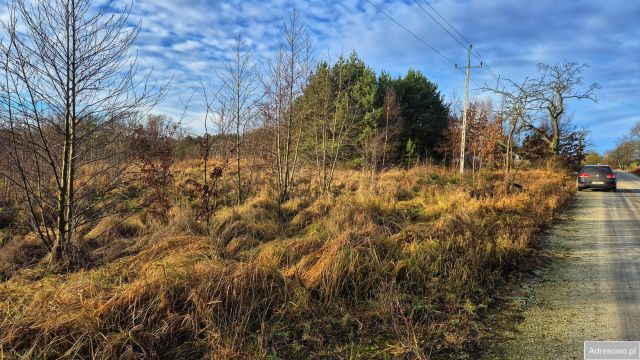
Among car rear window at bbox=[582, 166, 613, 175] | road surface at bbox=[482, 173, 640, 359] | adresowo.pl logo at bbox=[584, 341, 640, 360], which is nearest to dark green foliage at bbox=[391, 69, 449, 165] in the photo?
car rear window at bbox=[582, 166, 613, 175]

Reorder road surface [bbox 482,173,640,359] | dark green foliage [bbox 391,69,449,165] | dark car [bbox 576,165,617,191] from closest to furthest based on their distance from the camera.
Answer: road surface [bbox 482,173,640,359] → dark car [bbox 576,165,617,191] → dark green foliage [bbox 391,69,449,165]

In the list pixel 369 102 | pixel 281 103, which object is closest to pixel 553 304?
pixel 281 103

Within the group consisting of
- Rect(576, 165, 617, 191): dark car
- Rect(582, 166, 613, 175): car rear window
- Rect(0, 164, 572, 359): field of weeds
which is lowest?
Rect(0, 164, 572, 359): field of weeds

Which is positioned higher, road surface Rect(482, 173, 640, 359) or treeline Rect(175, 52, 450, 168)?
treeline Rect(175, 52, 450, 168)

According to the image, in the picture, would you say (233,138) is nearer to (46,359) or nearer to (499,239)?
(499,239)

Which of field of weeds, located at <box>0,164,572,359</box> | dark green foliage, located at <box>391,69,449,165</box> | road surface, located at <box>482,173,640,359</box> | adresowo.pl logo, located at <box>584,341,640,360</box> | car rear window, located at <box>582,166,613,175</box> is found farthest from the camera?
dark green foliage, located at <box>391,69,449,165</box>

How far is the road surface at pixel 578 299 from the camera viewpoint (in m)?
3.50

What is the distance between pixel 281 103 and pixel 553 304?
29.5 feet

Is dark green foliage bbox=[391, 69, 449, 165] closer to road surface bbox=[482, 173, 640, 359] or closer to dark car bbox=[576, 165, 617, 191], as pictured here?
dark car bbox=[576, 165, 617, 191]

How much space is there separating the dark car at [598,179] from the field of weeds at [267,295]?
13336 millimetres

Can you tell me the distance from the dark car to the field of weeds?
1334 centimetres

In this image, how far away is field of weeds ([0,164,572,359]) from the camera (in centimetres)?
317

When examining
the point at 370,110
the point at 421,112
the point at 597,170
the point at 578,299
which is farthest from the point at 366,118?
the point at 578,299

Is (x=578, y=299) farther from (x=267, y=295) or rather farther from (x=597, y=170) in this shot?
(x=597, y=170)
